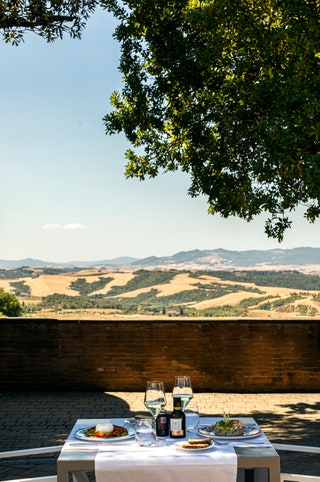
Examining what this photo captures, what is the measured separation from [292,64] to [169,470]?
7130 mm

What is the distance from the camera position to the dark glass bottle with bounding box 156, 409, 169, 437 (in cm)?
470

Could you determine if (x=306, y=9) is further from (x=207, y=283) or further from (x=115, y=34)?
(x=207, y=283)

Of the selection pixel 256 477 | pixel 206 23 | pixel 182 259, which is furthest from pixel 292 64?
pixel 182 259

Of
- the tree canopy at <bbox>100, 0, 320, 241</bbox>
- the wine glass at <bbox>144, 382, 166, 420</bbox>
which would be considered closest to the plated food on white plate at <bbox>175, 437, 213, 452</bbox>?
the wine glass at <bbox>144, 382, 166, 420</bbox>

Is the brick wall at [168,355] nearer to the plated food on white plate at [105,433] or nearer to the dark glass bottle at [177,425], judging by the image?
the plated food on white plate at [105,433]

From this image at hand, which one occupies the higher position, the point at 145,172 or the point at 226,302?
the point at 145,172

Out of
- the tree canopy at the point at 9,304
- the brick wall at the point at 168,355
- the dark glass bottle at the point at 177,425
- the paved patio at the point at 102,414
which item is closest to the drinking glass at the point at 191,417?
the dark glass bottle at the point at 177,425

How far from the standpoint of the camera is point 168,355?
42.3 ft

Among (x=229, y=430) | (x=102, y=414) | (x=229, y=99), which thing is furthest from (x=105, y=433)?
(x=229, y=99)

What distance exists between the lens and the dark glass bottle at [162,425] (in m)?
4.70

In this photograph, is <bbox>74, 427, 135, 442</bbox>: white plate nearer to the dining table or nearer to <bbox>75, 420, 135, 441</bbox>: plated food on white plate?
<bbox>75, 420, 135, 441</bbox>: plated food on white plate

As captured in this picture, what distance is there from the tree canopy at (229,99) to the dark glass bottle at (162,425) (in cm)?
474

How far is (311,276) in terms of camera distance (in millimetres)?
56375

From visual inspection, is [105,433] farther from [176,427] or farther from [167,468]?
[167,468]
